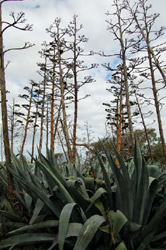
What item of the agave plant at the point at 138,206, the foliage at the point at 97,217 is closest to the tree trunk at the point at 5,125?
the foliage at the point at 97,217

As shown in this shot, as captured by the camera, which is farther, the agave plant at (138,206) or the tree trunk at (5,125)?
the tree trunk at (5,125)

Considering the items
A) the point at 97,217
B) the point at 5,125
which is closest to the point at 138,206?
the point at 97,217

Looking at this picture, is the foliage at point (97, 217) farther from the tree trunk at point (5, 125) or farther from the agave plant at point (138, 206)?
the tree trunk at point (5, 125)

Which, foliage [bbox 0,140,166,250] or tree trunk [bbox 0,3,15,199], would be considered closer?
foliage [bbox 0,140,166,250]

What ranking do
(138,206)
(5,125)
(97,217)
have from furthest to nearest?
(5,125)
(138,206)
(97,217)

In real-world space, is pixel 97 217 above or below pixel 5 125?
below

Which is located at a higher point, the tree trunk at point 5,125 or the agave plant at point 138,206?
the tree trunk at point 5,125

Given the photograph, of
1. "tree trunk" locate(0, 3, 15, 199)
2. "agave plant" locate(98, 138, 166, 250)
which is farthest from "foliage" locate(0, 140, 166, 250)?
"tree trunk" locate(0, 3, 15, 199)

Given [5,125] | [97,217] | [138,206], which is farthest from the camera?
[5,125]

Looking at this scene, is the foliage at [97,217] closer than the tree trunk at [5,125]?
Yes

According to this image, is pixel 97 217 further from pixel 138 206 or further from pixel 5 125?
pixel 5 125

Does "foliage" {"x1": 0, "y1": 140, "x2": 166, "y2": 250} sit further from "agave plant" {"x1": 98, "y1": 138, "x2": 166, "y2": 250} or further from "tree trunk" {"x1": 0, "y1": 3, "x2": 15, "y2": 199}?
"tree trunk" {"x1": 0, "y1": 3, "x2": 15, "y2": 199}

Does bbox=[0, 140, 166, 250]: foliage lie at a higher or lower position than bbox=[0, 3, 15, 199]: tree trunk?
lower

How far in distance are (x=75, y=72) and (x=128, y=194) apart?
45.4 ft
